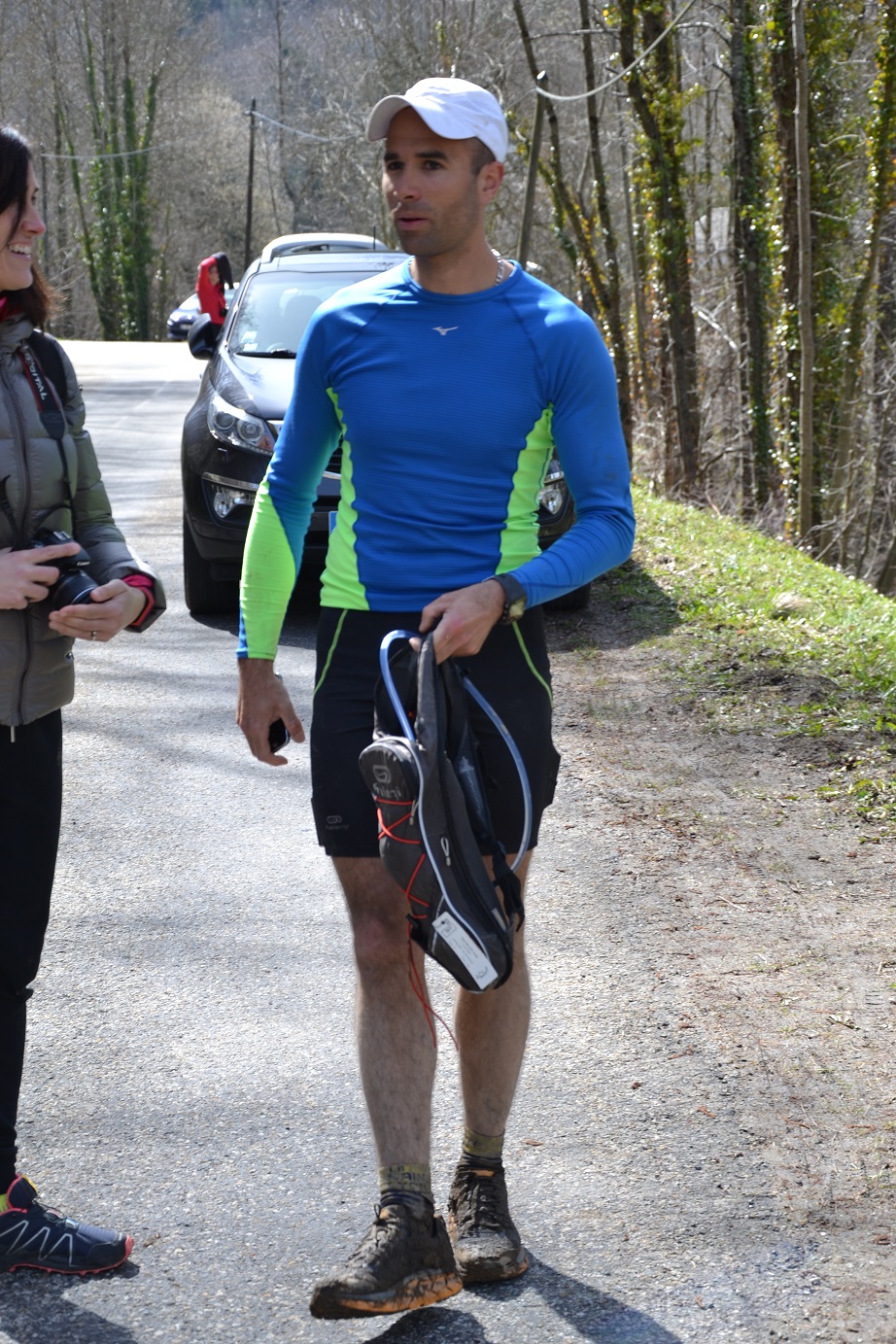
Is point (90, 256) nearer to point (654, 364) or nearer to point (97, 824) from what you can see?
point (654, 364)

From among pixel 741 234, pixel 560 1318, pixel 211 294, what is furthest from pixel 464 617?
pixel 741 234

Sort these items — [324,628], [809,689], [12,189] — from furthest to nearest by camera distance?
1. [809,689]
2. [324,628]
3. [12,189]

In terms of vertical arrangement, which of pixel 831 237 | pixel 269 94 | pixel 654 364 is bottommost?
pixel 654 364

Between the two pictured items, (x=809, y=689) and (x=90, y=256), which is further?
(x=90, y=256)

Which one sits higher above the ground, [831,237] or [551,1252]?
[831,237]

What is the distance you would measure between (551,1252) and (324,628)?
4.24ft

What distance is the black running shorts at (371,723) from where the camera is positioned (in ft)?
9.19

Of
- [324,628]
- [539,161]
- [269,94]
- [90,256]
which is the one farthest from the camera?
[269,94]

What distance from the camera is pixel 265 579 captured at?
116 inches

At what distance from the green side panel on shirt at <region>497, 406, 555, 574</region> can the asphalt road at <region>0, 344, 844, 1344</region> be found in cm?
134

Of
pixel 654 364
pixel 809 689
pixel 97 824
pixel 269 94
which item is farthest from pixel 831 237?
pixel 269 94

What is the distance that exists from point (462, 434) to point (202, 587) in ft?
20.1

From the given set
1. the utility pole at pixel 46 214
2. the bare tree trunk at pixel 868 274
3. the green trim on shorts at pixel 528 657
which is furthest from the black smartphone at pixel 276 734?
the utility pole at pixel 46 214

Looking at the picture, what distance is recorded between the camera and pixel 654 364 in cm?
1895
